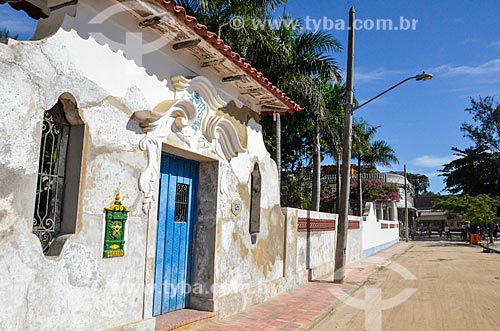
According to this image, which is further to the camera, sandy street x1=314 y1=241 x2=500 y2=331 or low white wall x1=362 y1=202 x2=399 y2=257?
low white wall x1=362 y1=202 x2=399 y2=257

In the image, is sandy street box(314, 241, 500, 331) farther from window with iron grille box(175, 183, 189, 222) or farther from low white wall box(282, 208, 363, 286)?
window with iron grille box(175, 183, 189, 222)

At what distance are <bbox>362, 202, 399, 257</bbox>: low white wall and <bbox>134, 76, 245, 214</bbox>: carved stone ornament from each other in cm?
1468

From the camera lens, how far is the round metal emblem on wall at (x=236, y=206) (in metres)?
7.27

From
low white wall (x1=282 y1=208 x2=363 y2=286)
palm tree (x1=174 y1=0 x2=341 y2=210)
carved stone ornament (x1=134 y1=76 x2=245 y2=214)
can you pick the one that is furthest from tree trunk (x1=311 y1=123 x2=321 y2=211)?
carved stone ornament (x1=134 y1=76 x2=245 y2=214)

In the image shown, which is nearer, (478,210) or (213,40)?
(213,40)

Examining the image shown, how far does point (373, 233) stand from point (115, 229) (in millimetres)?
20319

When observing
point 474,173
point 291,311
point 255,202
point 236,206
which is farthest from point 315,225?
point 474,173

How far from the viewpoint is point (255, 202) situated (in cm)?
806

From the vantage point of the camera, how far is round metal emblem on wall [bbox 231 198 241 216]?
7.27m

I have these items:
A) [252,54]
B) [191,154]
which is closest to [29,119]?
[191,154]

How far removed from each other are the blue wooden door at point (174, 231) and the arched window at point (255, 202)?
4.61 ft
